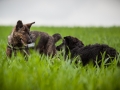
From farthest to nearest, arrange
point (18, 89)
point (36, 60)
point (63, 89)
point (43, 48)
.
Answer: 1. point (43, 48)
2. point (36, 60)
3. point (63, 89)
4. point (18, 89)

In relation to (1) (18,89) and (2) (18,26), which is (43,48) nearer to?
(2) (18,26)

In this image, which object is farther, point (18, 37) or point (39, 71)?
point (18, 37)

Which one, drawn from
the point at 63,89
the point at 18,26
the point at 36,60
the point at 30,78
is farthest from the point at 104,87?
the point at 18,26

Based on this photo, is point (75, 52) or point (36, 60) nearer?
point (36, 60)

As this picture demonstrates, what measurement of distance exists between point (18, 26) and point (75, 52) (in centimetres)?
167

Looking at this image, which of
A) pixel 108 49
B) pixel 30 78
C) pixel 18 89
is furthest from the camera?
pixel 108 49

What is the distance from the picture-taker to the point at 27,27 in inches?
282

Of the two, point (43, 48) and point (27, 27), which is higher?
point (27, 27)

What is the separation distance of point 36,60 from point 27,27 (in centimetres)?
376

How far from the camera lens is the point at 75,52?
6.75 m

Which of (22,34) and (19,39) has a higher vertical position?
(22,34)

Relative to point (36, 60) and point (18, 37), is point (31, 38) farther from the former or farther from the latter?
point (36, 60)

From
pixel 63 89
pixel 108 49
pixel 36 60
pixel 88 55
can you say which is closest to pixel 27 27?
pixel 88 55

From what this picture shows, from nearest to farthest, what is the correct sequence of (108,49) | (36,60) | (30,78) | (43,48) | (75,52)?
(30,78) < (36,60) < (108,49) < (75,52) < (43,48)
